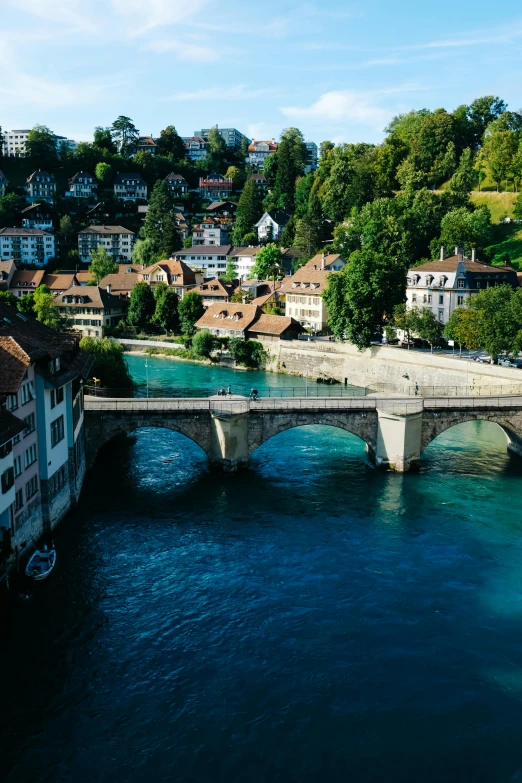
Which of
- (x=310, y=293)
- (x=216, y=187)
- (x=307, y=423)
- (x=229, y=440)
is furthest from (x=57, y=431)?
(x=216, y=187)

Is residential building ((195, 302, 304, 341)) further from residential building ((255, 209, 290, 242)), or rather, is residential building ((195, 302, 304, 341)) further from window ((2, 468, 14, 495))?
window ((2, 468, 14, 495))

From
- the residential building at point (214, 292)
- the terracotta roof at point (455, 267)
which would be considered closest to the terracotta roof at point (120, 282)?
the residential building at point (214, 292)

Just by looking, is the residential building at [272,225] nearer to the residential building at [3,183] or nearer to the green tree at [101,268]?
the green tree at [101,268]

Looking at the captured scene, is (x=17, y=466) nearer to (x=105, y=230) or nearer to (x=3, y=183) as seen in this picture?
(x=105, y=230)

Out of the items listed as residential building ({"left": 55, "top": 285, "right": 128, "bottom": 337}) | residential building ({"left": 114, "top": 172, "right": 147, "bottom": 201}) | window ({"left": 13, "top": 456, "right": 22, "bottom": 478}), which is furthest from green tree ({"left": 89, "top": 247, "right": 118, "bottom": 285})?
window ({"left": 13, "top": 456, "right": 22, "bottom": 478})

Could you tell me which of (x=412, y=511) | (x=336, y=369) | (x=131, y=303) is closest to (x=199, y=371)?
(x=336, y=369)

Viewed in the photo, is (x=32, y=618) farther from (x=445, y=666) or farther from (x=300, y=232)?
(x=300, y=232)
